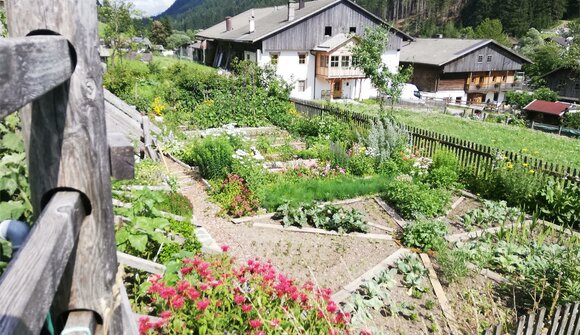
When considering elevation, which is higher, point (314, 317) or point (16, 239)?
point (16, 239)

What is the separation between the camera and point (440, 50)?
4469 centimetres

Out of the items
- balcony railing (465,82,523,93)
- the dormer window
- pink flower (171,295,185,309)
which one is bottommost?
pink flower (171,295,185,309)

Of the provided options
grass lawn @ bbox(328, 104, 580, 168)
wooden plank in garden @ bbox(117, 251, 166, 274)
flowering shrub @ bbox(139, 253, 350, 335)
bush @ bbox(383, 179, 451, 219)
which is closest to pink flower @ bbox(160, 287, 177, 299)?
flowering shrub @ bbox(139, 253, 350, 335)

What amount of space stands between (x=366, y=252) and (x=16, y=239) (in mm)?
5554

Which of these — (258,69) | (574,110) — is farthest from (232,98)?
(574,110)

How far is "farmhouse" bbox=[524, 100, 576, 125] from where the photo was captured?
33.9m

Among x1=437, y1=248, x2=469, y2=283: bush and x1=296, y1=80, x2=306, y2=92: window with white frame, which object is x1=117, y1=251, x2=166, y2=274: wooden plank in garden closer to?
x1=437, y1=248, x2=469, y2=283: bush

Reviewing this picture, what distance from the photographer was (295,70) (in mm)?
33625

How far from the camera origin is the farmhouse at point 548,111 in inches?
1336

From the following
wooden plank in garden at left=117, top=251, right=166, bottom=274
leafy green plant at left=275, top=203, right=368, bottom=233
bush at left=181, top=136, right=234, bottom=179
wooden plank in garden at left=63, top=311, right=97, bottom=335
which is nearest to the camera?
wooden plank in garden at left=63, top=311, right=97, bottom=335

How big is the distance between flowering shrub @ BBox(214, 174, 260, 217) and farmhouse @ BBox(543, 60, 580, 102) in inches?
1819

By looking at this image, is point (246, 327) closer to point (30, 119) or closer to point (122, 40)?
point (30, 119)

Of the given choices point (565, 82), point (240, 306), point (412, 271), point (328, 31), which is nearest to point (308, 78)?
point (328, 31)

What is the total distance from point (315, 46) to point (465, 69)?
18507mm
